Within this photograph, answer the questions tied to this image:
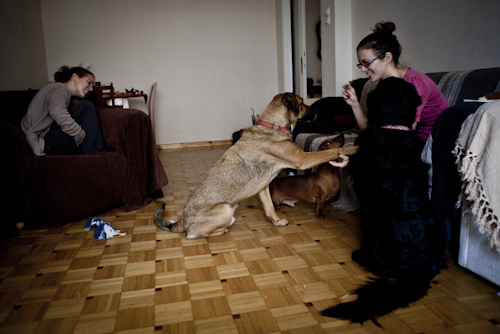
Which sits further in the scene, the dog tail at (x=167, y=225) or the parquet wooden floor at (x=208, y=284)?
the dog tail at (x=167, y=225)

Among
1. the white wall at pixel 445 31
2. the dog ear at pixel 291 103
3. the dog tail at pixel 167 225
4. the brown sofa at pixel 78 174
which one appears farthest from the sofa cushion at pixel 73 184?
the white wall at pixel 445 31

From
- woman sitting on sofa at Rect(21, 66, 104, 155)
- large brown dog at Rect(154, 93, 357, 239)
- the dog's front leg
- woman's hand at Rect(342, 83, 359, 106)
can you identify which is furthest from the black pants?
woman's hand at Rect(342, 83, 359, 106)

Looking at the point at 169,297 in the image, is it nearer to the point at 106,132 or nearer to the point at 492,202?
the point at 492,202

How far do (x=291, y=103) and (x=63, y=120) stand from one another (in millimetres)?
1993

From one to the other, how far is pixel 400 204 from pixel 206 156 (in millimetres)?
4530

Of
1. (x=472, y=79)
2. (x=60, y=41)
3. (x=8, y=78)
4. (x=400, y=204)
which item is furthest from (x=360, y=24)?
(x=60, y=41)

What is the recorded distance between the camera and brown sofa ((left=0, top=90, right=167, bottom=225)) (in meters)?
2.62

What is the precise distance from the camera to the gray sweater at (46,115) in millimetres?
2901

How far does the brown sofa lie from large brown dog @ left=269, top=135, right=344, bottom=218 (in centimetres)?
123

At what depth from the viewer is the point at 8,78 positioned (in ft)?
15.3

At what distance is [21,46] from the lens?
524 centimetres

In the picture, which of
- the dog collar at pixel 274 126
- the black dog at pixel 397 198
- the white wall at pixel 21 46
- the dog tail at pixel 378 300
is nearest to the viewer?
the dog tail at pixel 378 300

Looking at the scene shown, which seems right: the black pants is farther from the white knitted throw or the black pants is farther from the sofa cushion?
the white knitted throw

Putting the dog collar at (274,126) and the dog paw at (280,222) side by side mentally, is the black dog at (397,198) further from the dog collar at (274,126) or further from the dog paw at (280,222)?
the dog paw at (280,222)
